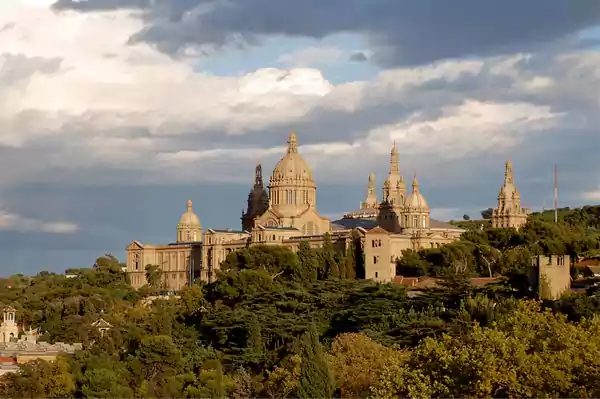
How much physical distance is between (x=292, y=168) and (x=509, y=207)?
21.9 meters

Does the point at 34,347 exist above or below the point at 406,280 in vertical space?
below

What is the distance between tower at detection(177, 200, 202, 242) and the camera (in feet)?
454

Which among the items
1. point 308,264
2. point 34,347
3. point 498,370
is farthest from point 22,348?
point 498,370

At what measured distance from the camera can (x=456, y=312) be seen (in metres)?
74.9

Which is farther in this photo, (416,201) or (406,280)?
(416,201)

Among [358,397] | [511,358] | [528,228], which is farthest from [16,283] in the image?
[511,358]

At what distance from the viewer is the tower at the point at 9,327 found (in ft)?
320

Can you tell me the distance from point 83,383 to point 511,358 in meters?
22.0

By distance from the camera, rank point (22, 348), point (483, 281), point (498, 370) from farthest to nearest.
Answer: point (483, 281)
point (22, 348)
point (498, 370)

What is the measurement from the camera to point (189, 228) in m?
139

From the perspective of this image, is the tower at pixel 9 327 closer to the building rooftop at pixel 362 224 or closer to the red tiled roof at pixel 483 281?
the red tiled roof at pixel 483 281

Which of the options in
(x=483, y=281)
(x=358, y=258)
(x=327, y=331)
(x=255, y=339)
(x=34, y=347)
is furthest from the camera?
(x=358, y=258)

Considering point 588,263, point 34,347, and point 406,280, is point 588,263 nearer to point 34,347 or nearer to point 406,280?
point 406,280

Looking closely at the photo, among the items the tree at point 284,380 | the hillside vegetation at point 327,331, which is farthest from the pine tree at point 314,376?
the tree at point 284,380
